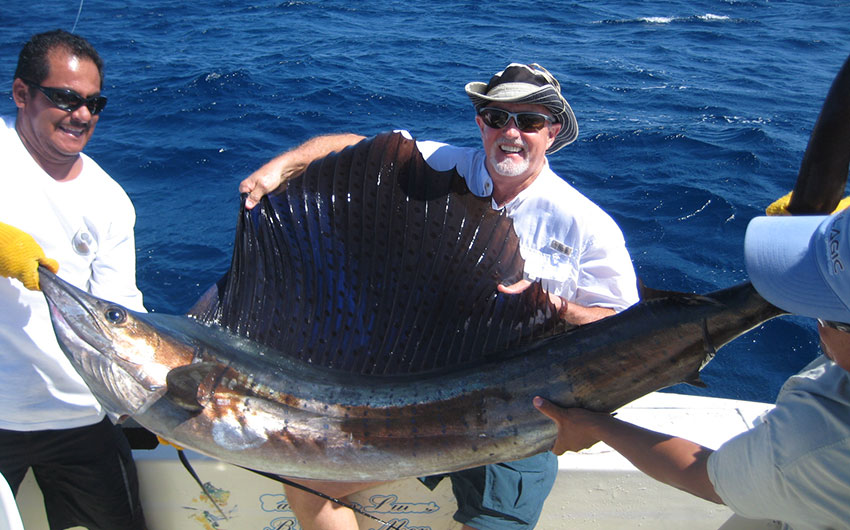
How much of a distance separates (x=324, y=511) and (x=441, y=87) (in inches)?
279

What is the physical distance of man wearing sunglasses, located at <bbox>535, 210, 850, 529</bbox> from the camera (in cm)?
117

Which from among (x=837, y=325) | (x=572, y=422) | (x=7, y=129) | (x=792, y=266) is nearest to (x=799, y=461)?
(x=837, y=325)

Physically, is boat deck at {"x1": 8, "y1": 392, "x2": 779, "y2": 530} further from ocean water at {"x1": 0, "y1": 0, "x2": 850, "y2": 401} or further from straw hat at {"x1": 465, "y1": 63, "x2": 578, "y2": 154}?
ocean water at {"x1": 0, "y1": 0, "x2": 850, "y2": 401}

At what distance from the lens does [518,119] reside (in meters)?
2.16

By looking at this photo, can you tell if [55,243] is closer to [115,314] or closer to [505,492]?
[115,314]

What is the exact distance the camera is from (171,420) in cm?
163

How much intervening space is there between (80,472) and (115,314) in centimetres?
75

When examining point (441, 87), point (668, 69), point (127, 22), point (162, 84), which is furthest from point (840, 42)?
point (127, 22)

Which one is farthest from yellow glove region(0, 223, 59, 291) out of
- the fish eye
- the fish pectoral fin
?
the fish pectoral fin

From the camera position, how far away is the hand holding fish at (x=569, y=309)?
1.78 meters

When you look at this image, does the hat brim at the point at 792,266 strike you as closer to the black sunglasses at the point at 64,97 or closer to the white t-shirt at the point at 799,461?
the white t-shirt at the point at 799,461

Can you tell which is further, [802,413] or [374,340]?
[374,340]

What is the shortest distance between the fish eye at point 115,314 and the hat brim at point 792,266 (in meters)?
1.44

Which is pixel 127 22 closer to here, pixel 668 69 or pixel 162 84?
pixel 162 84
